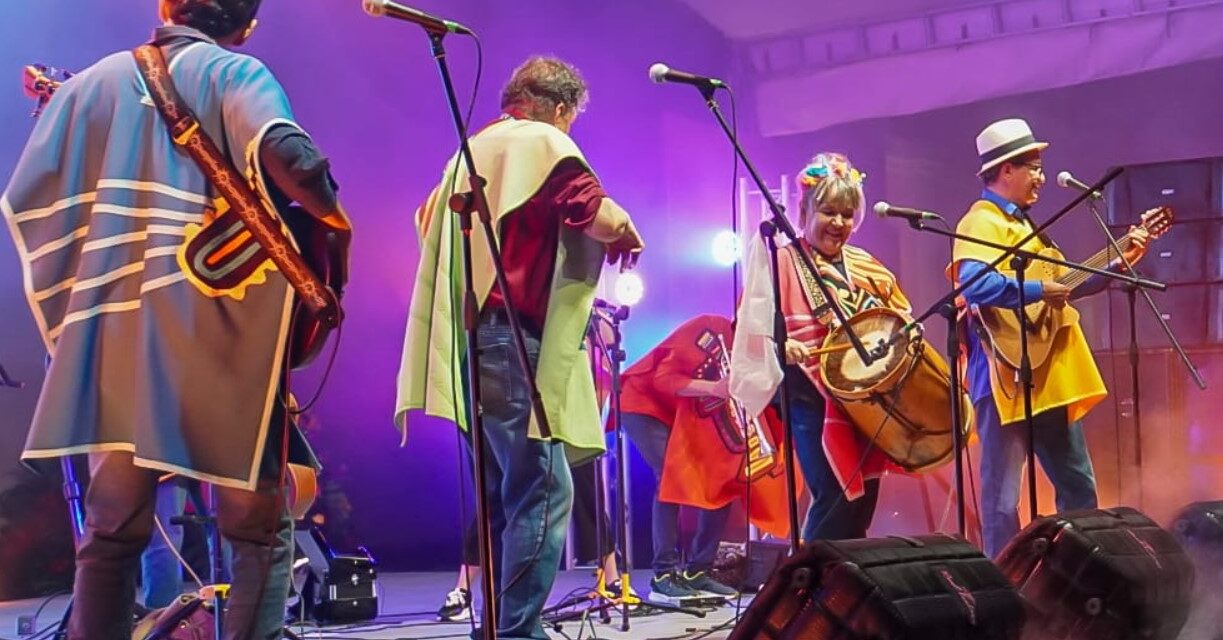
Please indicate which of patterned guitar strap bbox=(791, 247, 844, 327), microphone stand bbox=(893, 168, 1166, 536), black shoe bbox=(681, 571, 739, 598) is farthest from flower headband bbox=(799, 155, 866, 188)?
black shoe bbox=(681, 571, 739, 598)

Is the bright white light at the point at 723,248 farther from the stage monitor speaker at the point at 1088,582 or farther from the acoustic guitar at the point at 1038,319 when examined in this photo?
the stage monitor speaker at the point at 1088,582

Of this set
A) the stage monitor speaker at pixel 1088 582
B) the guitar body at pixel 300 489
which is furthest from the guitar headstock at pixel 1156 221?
the guitar body at pixel 300 489

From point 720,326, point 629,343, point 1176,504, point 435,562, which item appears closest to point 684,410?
point 720,326

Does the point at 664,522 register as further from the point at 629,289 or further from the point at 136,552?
the point at 136,552

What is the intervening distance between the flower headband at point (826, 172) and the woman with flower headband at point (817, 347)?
0.05 meters

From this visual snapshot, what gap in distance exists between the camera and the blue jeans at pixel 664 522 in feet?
19.5

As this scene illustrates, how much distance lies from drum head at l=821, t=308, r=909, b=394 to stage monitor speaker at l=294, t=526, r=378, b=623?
7.32 feet

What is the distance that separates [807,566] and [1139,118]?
5.23m

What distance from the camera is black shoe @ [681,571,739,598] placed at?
5531 mm

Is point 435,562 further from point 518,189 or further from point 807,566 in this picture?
point 807,566

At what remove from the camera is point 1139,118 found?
6598 mm

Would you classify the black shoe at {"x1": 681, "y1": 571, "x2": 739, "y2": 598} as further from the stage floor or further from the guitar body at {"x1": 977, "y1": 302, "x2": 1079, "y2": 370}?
the guitar body at {"x1": 977, "y1": 302, "x2": 1079, "y2": 370}

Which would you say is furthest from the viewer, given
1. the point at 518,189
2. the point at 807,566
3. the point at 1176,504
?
the point at 1176,504

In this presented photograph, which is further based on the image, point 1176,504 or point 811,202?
point 1176,504
